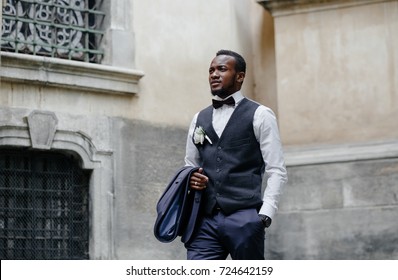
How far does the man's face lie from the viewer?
5880mm

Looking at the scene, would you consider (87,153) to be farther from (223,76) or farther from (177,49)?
(223,76)

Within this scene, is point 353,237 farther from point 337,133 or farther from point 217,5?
point 217,5

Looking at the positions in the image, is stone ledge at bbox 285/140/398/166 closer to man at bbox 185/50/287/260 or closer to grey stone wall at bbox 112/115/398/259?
grey stone wall at bbox 112/115/398/259

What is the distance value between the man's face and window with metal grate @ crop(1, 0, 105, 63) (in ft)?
14.1

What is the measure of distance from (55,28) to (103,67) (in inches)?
26.2

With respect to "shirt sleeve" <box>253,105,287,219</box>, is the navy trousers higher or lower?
lower

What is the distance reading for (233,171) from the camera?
5742mm

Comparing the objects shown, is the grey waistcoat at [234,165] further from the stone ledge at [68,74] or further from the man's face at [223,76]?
the stone ledge at [68,74]

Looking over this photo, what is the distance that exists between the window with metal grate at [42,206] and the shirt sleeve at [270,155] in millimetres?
4225

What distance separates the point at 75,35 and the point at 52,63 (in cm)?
79

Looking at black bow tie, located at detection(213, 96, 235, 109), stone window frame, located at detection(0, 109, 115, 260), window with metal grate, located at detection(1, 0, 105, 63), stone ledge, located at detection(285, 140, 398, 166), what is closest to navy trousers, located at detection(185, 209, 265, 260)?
black bow tie, located at detection(213, 96, 235, 109)

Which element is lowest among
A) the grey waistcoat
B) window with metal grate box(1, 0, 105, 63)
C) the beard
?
the grey waistcoat

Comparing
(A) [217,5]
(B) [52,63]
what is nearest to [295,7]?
(A) [217,5]

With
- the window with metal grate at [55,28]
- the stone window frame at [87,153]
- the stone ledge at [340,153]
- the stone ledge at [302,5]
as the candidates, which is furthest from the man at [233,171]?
Result: the stone ledge at [302,5]
